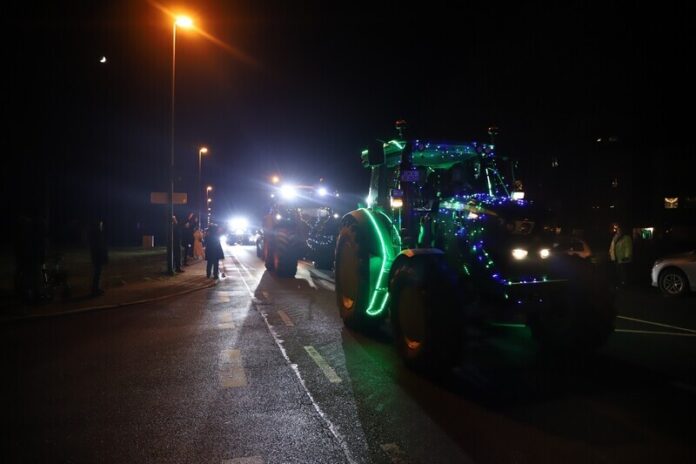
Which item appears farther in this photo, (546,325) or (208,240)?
(208,240)

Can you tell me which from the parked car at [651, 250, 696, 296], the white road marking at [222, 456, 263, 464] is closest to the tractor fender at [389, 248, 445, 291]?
the white road marking at [222, 456, 263, 464]

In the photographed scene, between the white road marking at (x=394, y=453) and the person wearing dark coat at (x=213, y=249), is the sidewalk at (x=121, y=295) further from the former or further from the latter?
the white road marking at (x=394, y=453)

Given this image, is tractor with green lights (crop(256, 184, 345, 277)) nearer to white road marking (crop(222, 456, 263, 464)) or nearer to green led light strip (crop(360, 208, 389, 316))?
green led light strip (crop(360, 208, 389, 316))

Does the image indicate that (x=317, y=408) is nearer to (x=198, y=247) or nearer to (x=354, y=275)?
(x=354, y=275)

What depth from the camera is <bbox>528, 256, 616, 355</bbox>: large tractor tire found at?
659 cm

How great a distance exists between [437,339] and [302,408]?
5.51 feet

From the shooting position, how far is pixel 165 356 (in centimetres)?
745

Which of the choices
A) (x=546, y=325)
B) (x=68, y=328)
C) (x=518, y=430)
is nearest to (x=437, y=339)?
(x=518, y=430)

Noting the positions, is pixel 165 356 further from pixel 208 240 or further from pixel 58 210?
pixel 58 210

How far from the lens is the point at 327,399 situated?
218 inches

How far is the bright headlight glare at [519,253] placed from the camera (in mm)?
6613

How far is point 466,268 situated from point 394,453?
318 cm

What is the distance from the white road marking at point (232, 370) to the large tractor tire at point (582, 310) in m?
3.74

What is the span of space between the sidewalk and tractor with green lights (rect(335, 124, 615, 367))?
6.70 m
